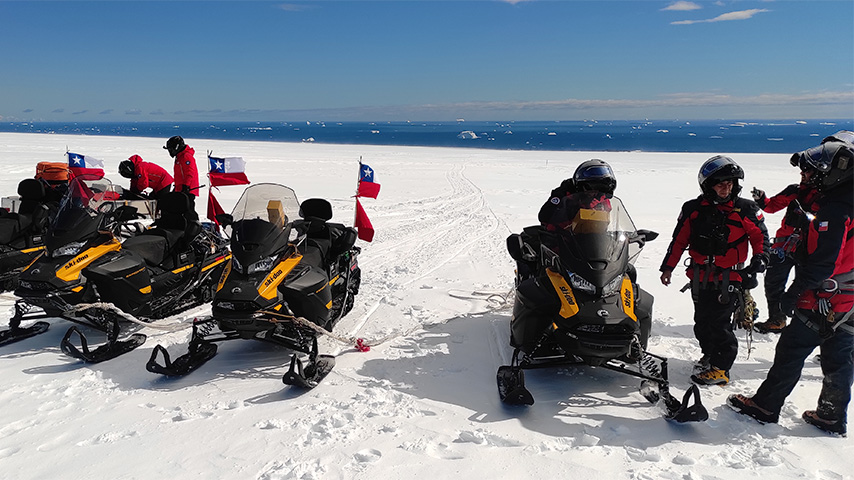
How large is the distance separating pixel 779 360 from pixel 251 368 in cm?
444

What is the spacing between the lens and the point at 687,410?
3.75 m

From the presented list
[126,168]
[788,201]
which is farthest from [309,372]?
[788,201]

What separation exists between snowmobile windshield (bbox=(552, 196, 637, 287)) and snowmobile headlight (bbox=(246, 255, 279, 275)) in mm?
2578

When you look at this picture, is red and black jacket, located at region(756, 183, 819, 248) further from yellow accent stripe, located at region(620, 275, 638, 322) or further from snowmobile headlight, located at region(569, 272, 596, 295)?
snowmobile headlight, located at region(569, 272, 596, 295)

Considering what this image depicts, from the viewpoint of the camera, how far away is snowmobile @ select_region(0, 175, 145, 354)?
524 cm

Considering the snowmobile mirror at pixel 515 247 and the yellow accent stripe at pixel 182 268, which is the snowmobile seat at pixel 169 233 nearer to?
the yellow accent stripe at pixel 182 268

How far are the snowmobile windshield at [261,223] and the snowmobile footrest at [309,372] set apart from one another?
102 cm

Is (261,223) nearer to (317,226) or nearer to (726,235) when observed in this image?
(317,226)

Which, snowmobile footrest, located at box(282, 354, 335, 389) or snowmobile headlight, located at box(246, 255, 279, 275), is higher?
snowmobile headlight, located at box(246, 255, 279, 275)

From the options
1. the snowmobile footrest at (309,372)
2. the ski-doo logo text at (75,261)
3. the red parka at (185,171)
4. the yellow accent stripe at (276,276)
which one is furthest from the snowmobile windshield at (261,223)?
the red parka at (185,171)

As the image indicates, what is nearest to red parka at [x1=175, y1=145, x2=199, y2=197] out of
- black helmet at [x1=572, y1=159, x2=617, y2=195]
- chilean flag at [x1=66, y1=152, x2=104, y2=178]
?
chilean flag at [x1=66, y1=152, x2=104, y2=178]

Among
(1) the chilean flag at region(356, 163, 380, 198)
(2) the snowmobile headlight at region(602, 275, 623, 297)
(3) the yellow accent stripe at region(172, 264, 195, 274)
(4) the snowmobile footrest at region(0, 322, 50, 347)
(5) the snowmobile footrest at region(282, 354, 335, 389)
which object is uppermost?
(1) the chilean flag at region(356, 163, 380, 198)

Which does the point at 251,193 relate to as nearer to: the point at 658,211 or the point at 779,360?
the point at 779,360

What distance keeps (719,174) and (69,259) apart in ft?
21.1
